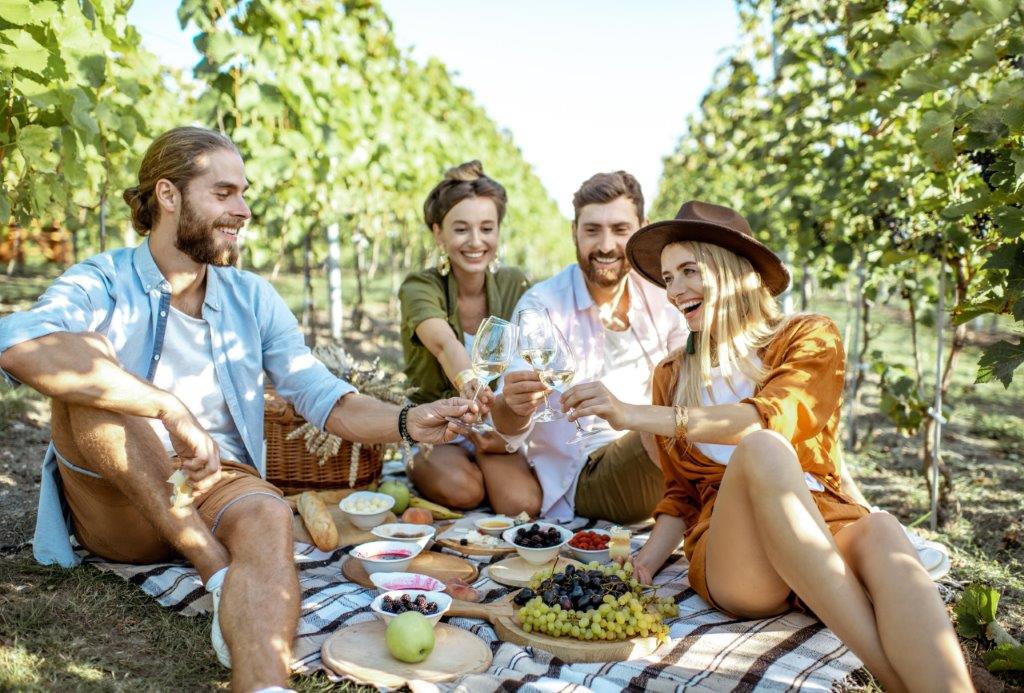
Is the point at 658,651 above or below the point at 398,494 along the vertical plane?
below

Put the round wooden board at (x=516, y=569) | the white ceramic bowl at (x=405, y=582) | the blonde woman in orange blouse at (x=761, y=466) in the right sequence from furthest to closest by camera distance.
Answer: the round wooden board at (x=516, y=569) → the white ceramic bowl at (x=405, y=582) → the blonde woman in orange blouse at (x=761, y=466)

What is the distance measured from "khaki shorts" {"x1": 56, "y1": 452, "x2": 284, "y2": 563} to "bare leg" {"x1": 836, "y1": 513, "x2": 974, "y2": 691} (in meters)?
1.93

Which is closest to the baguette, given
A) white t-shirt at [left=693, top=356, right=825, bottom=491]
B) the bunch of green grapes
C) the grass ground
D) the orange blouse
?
the grass ground

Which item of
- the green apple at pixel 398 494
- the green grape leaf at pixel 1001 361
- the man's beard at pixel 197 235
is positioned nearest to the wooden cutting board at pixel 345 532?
the green apple at pixel 398 494

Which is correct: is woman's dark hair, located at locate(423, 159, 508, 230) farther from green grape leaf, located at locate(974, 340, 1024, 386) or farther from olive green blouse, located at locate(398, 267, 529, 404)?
green grape leaf, located at locate(974, 340, 1024, 386)

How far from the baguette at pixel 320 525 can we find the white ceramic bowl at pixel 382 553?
0.40m

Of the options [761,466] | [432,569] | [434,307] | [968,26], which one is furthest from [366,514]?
[968,26]

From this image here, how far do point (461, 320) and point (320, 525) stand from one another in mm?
1396

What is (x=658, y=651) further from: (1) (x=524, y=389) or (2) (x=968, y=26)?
(2) (x=968, y=26)

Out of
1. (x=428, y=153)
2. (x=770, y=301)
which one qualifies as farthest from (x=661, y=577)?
(x=428, y=153)

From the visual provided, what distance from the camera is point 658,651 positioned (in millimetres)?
2570

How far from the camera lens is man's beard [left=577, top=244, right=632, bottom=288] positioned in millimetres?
3916

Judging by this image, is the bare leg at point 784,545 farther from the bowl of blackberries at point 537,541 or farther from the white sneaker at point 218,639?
the white sneaker at point 218,639

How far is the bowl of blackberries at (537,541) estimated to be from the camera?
3172 millimetres
